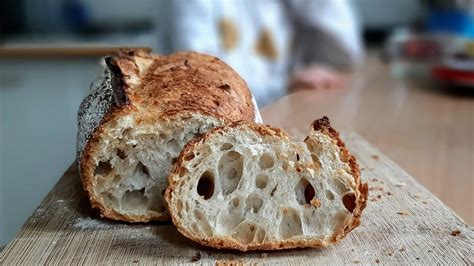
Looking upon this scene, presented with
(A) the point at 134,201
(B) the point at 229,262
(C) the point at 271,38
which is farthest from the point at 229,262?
(C) the point at 271,38

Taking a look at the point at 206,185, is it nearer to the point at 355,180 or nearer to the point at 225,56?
the point at 355,180

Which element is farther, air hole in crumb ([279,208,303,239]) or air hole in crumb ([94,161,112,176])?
air hole in crumb ([94,161,112,176])

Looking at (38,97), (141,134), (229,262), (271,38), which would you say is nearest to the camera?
(229,262)

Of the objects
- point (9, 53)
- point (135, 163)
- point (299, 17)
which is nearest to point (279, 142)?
point (135, 163)

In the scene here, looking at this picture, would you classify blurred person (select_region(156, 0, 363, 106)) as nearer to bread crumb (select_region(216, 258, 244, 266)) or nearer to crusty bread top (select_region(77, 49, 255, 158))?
crusty bread top (select_region(77, 49, 255, 158))

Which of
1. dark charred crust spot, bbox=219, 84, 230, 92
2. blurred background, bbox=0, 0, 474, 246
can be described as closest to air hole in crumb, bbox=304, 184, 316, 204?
dark charred crust spot, bbox=219, 84, 230, 92

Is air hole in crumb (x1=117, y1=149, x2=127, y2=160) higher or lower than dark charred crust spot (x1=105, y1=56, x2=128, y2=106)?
lower

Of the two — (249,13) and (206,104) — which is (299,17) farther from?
(206,104)
